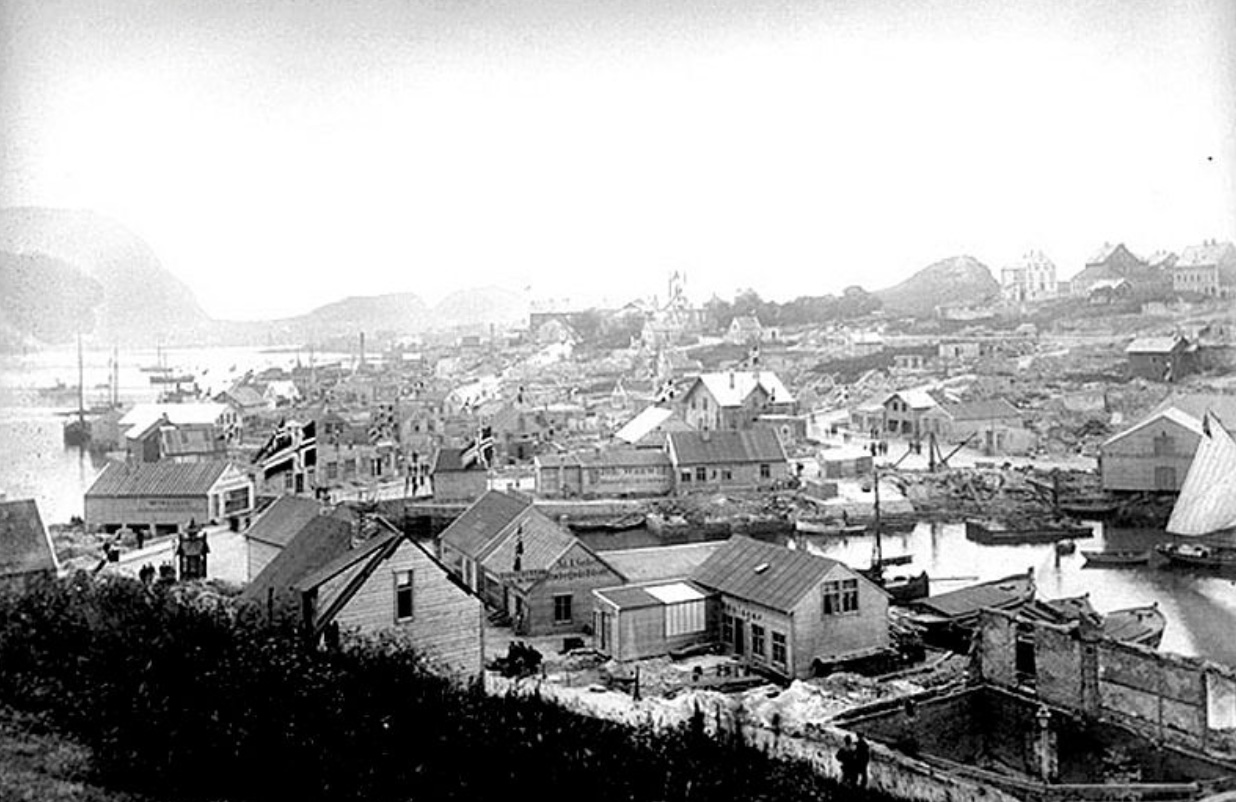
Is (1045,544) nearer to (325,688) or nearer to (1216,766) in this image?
(1216,766)

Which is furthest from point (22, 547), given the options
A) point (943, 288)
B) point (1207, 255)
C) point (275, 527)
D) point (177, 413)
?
point (1207, 255)

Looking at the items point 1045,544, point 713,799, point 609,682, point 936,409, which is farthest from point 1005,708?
point 936,409

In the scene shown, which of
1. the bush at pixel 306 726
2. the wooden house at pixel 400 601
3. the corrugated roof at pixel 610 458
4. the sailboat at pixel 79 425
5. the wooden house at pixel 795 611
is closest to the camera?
the bush at pixel 306 726

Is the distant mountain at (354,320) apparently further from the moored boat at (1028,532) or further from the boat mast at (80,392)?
the moored boat at (1028,532)

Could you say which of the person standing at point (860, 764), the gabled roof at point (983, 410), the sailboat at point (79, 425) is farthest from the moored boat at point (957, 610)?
the sailboat at point (79, 425)

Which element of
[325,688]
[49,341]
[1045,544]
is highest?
[49,341]

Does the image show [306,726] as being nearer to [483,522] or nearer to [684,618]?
[684,618]
